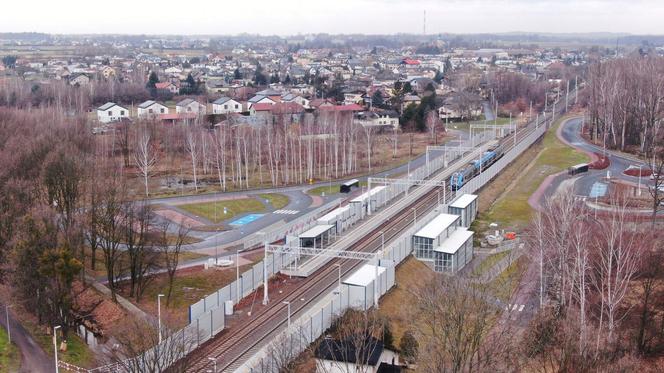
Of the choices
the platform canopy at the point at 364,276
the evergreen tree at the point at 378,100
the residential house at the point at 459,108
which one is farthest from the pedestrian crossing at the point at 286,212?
the evergreen tree at the point at 378,100

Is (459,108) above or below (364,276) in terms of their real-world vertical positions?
above

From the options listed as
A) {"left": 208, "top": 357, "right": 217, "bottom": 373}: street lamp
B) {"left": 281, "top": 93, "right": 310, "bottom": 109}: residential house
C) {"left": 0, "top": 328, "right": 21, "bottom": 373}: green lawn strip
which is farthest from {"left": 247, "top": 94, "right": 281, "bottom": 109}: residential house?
{"left": 208, "top": 357, "right": 217, "bottom": 373}: street lamp

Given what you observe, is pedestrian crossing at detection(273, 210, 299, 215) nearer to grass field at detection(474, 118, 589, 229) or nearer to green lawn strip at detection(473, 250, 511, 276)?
grass field at detection(474, 118, 589, 229)

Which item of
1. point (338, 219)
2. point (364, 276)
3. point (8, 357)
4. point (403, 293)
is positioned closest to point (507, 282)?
point (403, 293)

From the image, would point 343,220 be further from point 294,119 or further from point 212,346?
point 294,119

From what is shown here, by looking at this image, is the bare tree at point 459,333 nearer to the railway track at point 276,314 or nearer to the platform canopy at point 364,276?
the platform canopy at point 364,276

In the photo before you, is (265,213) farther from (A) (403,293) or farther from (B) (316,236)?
(A) (403,293)

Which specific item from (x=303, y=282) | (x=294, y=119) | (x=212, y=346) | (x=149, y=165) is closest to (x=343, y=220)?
(x=303, y=282)
